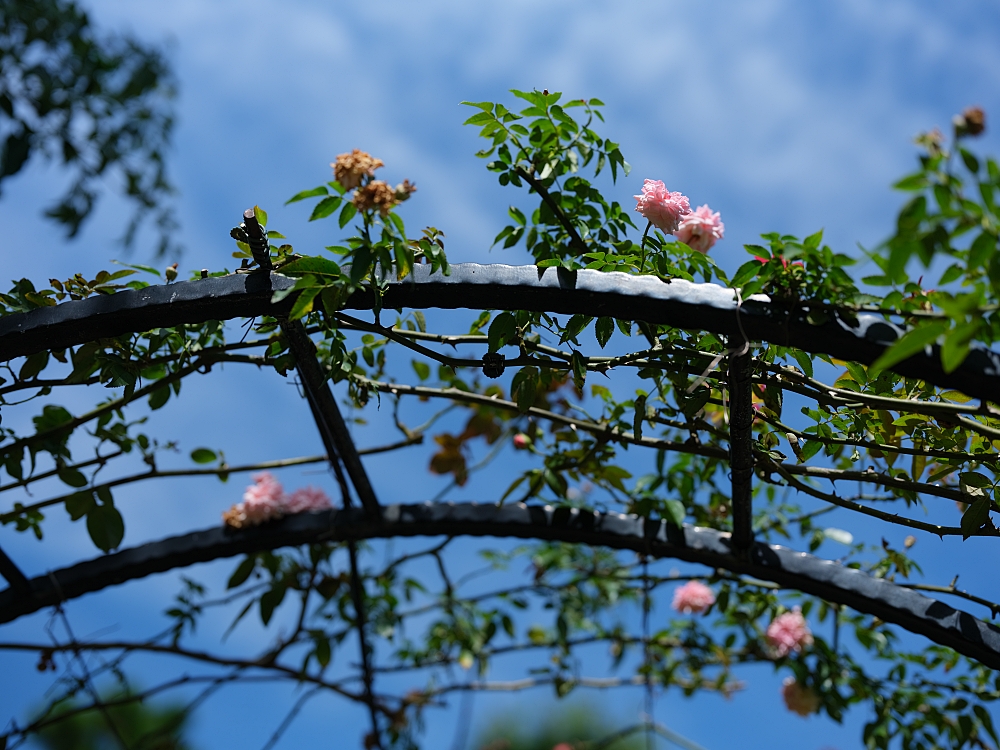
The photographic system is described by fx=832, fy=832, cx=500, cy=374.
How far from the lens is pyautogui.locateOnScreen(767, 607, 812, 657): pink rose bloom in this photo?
1.84 metres

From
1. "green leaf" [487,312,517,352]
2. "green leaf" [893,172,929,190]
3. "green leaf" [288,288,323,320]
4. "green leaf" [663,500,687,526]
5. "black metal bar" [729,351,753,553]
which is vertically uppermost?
"green leaf" [487,312,517,352]

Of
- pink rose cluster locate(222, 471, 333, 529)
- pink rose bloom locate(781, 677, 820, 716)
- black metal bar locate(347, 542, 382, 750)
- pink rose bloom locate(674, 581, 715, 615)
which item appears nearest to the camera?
pink rose cluster locate(222, 471, 333, 529)

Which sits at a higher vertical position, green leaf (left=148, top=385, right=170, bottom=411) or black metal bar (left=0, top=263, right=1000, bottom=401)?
green leaf (left=148, top=385, right=170, bottom=411)

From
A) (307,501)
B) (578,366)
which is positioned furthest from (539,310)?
(307,501)

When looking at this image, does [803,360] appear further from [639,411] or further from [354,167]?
[354,167]

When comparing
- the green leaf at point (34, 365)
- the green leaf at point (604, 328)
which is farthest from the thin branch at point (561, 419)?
the green leaf at point (34, 365)

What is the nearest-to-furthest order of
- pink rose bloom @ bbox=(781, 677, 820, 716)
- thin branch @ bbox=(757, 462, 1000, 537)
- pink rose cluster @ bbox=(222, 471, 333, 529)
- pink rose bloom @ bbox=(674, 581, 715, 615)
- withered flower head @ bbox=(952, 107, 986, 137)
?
withered flower head @ bbox=(952, 107, 986, 137)
thin branch @ bbox=(757, 462, 1000, 537)
pink rose cluster @ bbox=(222, 471, 333, 529)
pink rose bloom @ bbox=(781, 677, 820, 716)
pink rose bloom @ bbox=(674, 581, 715, 615)

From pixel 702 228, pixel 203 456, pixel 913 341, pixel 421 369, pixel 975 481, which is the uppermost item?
pixel 421 369

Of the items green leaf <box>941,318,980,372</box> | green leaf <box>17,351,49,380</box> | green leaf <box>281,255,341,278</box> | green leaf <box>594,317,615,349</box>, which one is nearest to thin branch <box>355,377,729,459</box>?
green leaf <box>594,317,615,349</box>

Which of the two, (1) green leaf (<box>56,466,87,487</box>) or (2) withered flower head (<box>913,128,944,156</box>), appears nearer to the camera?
(2) withered flower head (<box>913,128,944,156</box>)

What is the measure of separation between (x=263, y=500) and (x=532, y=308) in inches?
29.5

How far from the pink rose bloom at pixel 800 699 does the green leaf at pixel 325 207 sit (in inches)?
59.5

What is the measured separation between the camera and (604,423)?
4.57 ft

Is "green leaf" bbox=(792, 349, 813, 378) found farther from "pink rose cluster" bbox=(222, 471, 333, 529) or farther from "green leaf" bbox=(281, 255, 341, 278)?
"pink rose cluster" bbox=(222, 471, 333, 529)
